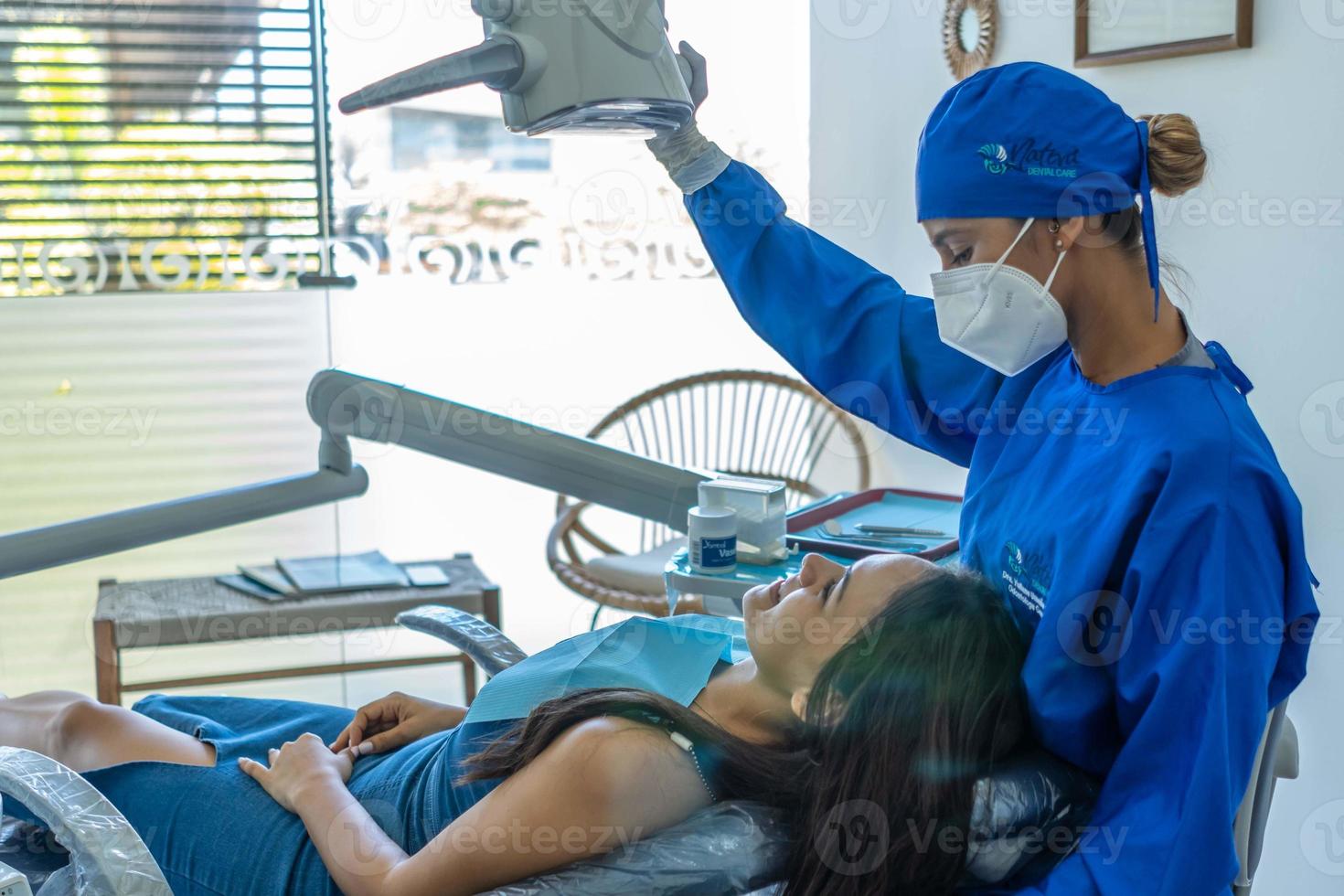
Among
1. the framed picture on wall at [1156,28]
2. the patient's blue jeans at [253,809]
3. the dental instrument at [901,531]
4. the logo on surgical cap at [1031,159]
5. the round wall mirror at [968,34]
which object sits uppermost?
the round wall mirror at [968,34]

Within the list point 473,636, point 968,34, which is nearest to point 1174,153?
point 473,636

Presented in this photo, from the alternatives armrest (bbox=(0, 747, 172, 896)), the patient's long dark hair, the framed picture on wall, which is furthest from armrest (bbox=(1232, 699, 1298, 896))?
the framed picture on wall

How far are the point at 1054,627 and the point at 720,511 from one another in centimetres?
55

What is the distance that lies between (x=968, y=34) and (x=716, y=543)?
4.92 ft

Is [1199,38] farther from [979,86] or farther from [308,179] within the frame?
[308,179]

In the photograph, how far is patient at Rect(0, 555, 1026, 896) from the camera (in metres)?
1.16

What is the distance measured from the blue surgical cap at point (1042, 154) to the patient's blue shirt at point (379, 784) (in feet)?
2.00

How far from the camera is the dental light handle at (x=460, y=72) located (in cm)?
99

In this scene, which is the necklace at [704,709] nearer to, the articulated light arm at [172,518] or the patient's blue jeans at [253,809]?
the patient's blue jeans at [253,809]

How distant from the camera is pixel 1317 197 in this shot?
1.84 meters

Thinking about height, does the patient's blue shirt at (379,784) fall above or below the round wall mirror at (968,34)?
below

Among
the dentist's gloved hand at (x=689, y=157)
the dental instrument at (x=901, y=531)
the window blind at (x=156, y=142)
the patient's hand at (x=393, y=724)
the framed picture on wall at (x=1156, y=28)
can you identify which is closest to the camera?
the dentist's gloved hand at (x=689, y=157)

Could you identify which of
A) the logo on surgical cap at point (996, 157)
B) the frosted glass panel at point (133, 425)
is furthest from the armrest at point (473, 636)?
the frosted glass panel at point (133, 425)

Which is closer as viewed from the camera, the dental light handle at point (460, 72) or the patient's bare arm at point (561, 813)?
the dental light handle at point (460, 72)
